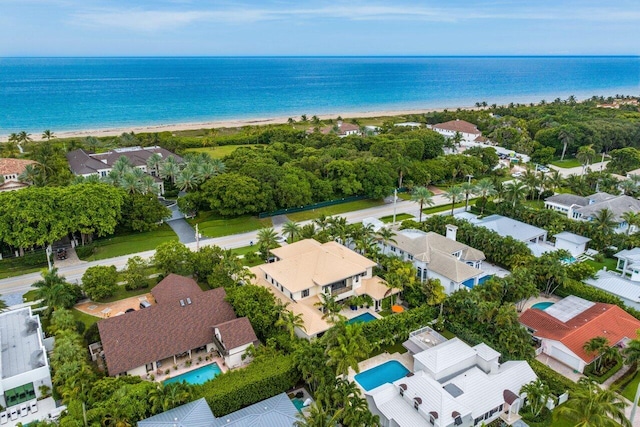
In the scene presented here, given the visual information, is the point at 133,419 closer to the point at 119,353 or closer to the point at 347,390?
the point at 119,353

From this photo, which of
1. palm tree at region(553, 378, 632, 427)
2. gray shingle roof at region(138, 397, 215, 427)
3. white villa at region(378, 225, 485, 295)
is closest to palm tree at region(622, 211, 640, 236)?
white villa at region(378, 225, 485, 295)

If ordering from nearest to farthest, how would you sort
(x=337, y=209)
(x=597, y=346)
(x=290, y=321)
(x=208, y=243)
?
1. (x=597, y=346)
2. (x=290, y=321)
3. (x=208, y=243)
4. (x=337, y=209)

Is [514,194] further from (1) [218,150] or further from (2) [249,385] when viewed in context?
(1) [218,150]

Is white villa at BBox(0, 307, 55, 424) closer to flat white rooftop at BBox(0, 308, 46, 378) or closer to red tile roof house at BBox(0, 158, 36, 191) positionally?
flat white rooftop at BBox(0, 308, 46, 378)

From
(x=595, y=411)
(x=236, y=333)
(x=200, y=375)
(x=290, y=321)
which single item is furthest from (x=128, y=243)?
(x=595, y=411)

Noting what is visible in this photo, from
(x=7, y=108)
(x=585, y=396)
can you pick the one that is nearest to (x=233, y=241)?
(x=585, y=396)
